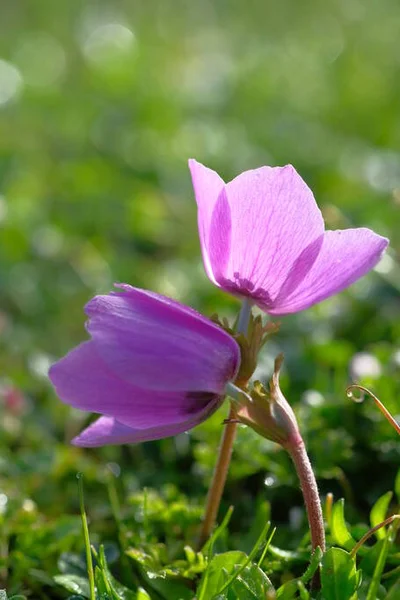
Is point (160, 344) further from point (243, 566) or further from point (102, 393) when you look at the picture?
point (243, 566)

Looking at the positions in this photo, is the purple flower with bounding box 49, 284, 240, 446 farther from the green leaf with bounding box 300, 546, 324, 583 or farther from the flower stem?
the green leaf with bounding box 300, 546, 324, 583

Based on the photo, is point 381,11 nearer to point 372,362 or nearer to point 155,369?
point 372,362

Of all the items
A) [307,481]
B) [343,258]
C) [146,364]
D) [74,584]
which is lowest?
[74,584]

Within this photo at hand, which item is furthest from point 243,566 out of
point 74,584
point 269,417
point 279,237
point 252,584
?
point 279,237

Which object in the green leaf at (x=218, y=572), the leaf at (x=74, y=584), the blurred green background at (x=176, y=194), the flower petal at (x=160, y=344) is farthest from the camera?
the blurred green background at (x=176, y=194)

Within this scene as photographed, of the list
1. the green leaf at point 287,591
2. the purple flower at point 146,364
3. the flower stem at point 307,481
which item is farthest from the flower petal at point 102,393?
the green leaf at point 287,591

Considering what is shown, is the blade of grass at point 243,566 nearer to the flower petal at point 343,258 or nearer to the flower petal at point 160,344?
the flower petal at point 160,344
